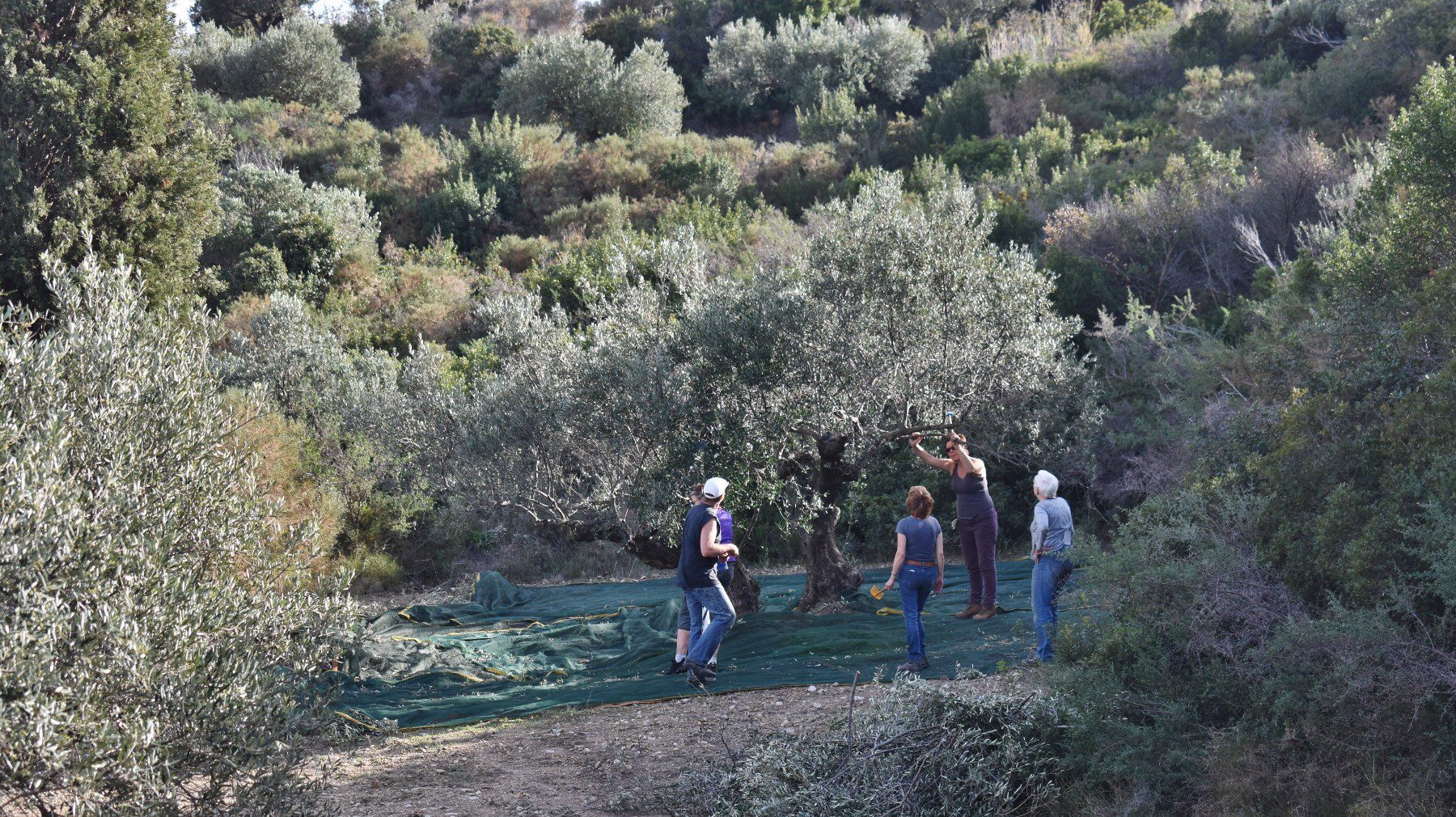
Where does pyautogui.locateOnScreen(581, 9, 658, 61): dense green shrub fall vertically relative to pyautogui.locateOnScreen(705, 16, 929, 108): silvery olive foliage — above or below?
above

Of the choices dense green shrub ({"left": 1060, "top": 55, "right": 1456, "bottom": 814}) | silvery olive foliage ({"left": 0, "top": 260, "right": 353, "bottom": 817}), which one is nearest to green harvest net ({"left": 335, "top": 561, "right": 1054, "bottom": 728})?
dense green shrub ({"left": 1060, "top": 55, "right": 1456, "bottom": 814})

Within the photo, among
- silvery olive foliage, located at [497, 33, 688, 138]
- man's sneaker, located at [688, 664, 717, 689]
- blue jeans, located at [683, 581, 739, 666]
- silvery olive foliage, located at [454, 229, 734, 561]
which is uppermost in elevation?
silvery olive foliage, located at [497, 33, 688, 138]

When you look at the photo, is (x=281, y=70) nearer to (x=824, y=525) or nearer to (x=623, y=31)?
(x=623, y=31)

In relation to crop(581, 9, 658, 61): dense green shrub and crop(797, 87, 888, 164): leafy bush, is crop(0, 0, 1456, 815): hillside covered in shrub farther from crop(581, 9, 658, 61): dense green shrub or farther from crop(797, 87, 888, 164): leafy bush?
crop(581, 9, 658, 61): dense green shrub

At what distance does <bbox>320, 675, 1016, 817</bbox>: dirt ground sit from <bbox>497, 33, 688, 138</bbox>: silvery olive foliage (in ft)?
89.8

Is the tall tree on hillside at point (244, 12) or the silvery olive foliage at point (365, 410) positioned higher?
the tall tree on hillside at point (244, 12)

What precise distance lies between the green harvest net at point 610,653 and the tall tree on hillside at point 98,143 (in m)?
8.65

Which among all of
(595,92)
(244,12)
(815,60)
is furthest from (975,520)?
(244,12)

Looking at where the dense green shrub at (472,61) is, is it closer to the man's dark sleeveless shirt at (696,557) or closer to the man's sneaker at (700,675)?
the man's dark sleeveless shirt at (696,557)

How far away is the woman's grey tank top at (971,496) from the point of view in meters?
9.52

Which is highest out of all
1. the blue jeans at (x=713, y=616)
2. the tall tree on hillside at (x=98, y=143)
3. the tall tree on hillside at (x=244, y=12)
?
the tall tree on hillside at (x=244, y=12)

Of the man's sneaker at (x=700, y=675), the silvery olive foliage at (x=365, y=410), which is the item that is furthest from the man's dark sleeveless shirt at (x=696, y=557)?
the silvery olive foliage at (x=365, y=410)

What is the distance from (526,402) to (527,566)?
5824 millimetres

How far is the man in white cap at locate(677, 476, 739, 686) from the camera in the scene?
8.18m
